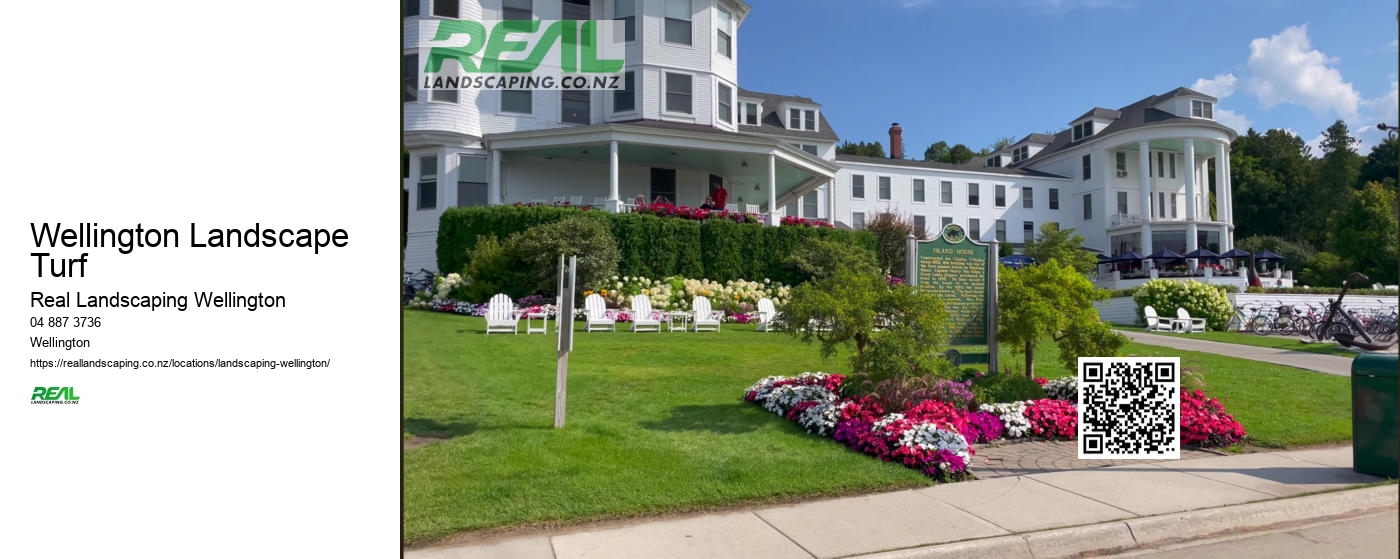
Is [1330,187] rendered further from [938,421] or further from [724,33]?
[938,421]

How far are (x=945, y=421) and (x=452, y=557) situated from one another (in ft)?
15.7

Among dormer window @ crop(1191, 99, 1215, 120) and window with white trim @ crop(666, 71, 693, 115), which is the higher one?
dormer window @ crop(1191, 99, 1215, 120)

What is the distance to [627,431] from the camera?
24.8 ft

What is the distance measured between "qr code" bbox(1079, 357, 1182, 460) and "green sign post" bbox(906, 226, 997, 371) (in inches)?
52.8

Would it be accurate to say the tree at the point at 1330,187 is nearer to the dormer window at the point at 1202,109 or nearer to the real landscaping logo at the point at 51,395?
the dormer window at the point at 1202,109

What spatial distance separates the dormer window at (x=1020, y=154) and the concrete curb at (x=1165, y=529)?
Answer: 59.3m

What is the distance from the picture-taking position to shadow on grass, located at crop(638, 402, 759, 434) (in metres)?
7.86

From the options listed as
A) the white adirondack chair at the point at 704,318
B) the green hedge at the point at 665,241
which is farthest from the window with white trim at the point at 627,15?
the white adirondack chair at the point at 704,318

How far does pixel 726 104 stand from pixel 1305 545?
26.7 m

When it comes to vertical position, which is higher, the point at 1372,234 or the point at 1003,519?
the point at 1372,234

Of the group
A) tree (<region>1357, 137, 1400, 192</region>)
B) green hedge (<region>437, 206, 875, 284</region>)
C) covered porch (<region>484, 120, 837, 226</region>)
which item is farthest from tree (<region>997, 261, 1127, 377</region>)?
tree (<region>1357, 137, 1400, 192</region>)

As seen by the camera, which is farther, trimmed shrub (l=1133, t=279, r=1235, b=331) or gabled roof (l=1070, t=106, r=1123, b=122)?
gabled roof (l=1070, t=106, r=1123, b=122)

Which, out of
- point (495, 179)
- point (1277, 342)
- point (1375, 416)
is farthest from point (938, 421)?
point (495, 179)

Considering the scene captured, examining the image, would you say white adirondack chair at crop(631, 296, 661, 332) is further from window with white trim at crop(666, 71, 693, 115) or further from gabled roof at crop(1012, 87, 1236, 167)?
gabled roof at crop(1012, 87, 1236, 167)
